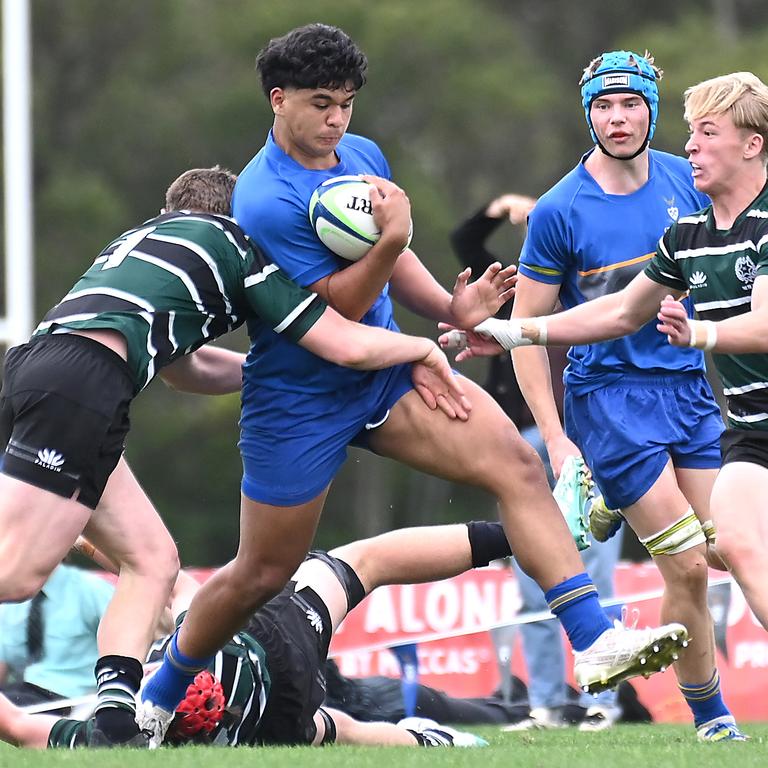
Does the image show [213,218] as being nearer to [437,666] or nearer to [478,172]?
[437,666]

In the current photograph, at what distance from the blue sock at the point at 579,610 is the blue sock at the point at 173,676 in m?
1.29

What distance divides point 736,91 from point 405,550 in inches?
88.4

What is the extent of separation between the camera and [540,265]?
22.2ft

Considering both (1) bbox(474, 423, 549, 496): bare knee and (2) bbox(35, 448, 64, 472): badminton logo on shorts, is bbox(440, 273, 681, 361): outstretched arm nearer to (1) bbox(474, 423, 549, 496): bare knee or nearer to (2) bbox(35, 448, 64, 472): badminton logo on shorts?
(1) bbox(474, 423, 549, 496): bare knee

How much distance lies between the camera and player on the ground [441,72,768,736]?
5.61m

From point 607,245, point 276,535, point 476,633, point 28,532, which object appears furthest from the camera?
point 476,633

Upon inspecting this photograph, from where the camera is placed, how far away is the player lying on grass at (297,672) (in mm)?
6215

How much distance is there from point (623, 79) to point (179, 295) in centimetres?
203

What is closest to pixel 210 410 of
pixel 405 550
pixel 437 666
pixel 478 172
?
pixel 478 172

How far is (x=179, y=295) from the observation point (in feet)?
18.8

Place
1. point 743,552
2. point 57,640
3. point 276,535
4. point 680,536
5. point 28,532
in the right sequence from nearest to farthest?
point 28,532
point 743,552
point 276,535
point 680,536
point 57,640

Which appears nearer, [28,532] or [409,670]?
[28,532]

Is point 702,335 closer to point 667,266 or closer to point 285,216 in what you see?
point 667,266

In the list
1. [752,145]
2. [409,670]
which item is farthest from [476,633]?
[752,145]
